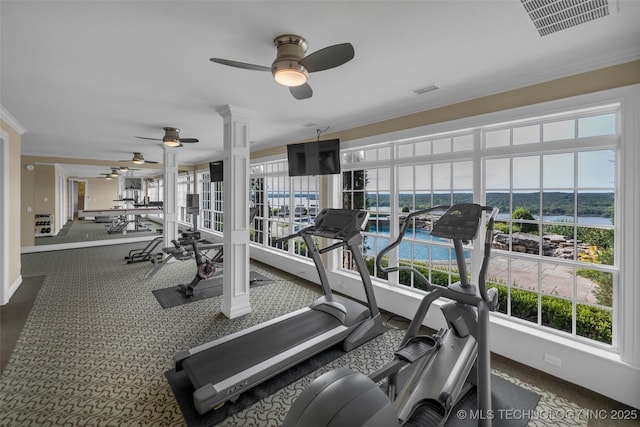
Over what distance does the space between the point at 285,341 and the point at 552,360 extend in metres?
2.53

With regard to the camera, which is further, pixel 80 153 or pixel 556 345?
pixel 80 153

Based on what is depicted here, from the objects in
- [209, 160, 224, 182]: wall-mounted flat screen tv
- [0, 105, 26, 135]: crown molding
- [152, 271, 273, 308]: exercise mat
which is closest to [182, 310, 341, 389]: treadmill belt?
[152, 271, 273, 308]: exercise mat

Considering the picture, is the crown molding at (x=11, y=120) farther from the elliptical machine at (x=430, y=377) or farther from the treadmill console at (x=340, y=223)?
the elliptical machine at (x=430, y=377)

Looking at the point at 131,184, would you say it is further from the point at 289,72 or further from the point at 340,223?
the point at 289,72

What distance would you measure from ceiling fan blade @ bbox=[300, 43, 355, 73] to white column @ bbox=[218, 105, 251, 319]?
2008mm

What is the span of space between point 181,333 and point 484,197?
3.92 meters

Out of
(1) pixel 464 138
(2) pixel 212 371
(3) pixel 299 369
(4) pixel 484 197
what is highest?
(1) pixel 464 138

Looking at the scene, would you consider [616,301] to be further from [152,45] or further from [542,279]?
[152,45]

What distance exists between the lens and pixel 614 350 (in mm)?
2416

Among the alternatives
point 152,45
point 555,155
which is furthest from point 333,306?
point 152,45

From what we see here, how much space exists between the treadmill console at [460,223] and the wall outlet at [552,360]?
1.62m

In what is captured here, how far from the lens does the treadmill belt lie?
236 centimetres

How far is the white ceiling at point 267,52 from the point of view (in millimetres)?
1790

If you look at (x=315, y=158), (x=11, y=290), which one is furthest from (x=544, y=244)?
(x=11, y=290)
